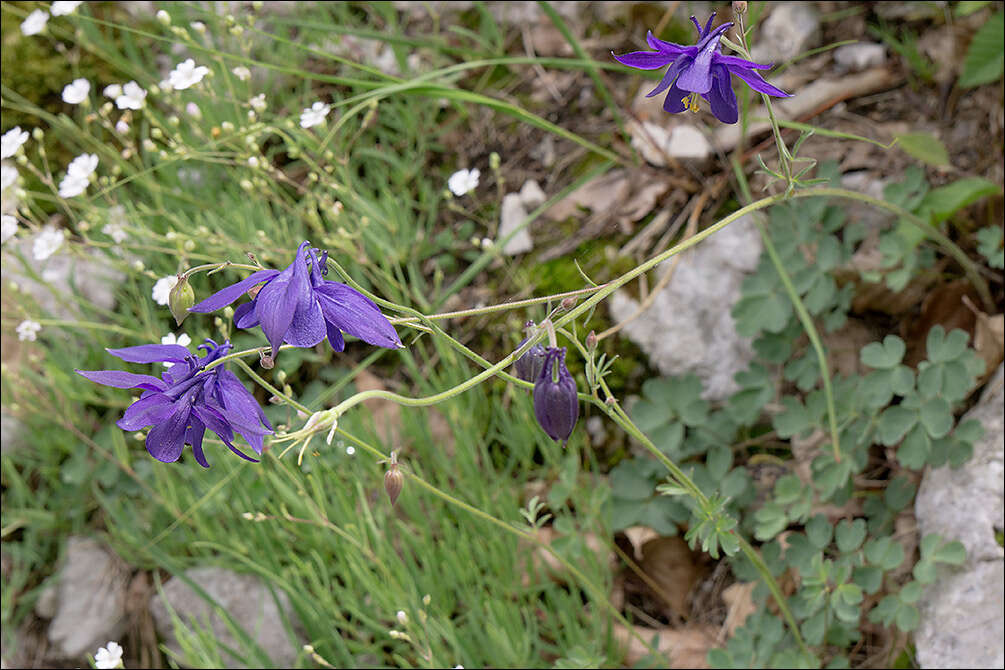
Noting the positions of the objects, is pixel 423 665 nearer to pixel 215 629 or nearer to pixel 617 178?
pixel 215 629

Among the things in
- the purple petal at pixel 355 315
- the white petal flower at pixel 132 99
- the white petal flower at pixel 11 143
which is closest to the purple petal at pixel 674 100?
the purple petal at pixel 355 315

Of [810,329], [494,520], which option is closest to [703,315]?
[810,329]

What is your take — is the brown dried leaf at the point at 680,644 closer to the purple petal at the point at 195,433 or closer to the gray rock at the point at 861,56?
the purple petal at the point at 195,433

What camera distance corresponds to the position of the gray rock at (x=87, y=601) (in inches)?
102

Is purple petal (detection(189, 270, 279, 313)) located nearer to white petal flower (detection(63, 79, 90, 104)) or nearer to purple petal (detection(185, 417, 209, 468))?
purple petal (detection(185, 417, 209, 468))

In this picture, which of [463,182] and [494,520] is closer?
[494,520]

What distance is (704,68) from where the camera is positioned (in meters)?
1.29

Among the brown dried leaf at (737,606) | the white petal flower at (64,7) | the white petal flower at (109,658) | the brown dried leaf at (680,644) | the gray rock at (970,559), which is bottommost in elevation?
the brown dried leaf at (680,644)

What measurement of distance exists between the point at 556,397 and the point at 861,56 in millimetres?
1990

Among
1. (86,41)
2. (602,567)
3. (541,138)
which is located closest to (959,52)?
(541,138)

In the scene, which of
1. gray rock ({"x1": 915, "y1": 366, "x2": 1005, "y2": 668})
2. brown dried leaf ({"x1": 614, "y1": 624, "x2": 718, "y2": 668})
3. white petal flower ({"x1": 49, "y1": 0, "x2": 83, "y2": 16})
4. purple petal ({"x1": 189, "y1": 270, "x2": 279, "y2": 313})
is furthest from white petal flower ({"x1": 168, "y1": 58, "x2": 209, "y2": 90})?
gray rock ({"x1": 915, "y1": 366, "x2": 1005, "y2": 668})

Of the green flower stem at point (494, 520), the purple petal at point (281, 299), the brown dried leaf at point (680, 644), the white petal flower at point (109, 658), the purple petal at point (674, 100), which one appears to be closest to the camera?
the purple petal at point (281, 299)

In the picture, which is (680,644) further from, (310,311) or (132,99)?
(132,99)

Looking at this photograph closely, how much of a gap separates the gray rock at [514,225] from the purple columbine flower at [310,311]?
160cm
